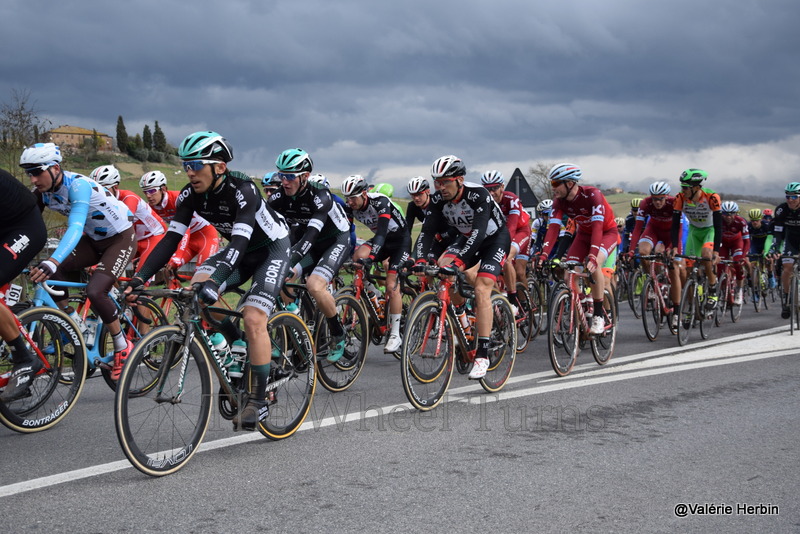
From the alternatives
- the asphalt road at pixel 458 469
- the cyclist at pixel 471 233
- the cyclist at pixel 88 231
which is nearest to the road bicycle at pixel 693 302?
the asphalt road at pixel 458 469

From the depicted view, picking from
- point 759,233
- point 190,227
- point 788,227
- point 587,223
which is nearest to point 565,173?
point 587,223

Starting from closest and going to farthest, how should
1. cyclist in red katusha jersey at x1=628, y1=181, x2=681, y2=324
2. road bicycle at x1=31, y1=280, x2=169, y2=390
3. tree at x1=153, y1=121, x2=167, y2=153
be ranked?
1. road bicycle at x1=31, y1=280, x2=169, y2=390
2. cyclist in red katusha jersey at x1=628, y1=181, x2=681, y2=324
3. tree at x1=153, y1=121, x2=167, y2=153

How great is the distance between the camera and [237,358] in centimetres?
519

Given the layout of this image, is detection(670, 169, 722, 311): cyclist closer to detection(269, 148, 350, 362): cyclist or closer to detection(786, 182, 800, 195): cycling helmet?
detection(786, 182, 800, 195): cycling helmet

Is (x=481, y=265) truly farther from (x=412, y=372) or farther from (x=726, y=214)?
(x=726, y=214)

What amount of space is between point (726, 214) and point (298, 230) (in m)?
10.7

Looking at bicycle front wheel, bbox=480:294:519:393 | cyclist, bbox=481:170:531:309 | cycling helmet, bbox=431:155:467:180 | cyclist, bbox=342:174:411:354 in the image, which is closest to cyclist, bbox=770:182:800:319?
cyclist, bbox=481:170:531:309

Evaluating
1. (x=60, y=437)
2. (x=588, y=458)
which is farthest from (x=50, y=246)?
(x=588, y=458)

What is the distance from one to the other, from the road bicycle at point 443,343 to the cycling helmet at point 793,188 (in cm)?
806

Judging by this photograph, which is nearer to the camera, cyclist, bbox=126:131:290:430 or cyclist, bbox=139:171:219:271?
cyclist, bbox=126:131:290:430

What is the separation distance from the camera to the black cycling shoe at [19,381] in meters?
5.49

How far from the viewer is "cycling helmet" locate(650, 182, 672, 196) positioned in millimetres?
12148

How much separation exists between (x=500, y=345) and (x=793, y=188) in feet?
27.7

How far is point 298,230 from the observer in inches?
338
